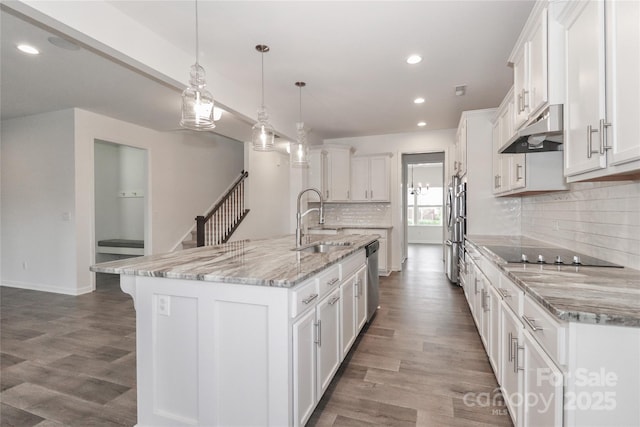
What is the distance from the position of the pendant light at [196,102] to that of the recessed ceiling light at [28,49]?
1.81 m

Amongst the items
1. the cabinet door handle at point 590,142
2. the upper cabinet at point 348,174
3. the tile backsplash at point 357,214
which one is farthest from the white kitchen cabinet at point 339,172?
the cabinet door handle at point 590,142

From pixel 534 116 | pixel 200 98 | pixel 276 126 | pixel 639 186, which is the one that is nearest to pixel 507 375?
pixel 639 186

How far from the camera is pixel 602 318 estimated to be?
97 cm

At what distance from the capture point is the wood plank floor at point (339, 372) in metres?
1.89

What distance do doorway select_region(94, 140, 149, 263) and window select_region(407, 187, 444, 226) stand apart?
8.45 metres

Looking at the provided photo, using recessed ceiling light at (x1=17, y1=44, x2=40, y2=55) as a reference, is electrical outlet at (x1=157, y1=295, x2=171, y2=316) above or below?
below

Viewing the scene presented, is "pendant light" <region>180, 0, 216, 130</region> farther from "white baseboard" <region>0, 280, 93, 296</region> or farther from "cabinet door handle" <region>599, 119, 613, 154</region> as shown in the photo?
"white baseboard" <region>0, 280, 93, 296</region>

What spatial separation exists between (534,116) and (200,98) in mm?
2189

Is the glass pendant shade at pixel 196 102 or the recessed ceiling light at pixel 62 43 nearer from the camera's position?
the glass pendant shade at pixel 196 102

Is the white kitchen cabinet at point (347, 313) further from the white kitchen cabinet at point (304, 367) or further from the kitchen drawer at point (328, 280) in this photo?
the white kitchen cabinet at point (304, 367)

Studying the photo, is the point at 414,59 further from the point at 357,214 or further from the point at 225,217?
the point at 225,217

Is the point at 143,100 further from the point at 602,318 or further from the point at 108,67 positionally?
the point at 602,318

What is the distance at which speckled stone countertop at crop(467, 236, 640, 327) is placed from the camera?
988 millimetres

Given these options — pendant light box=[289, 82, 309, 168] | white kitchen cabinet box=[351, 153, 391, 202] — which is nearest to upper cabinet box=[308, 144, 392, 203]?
white kitchen cabinet box=[351, 153, 391, 202]
